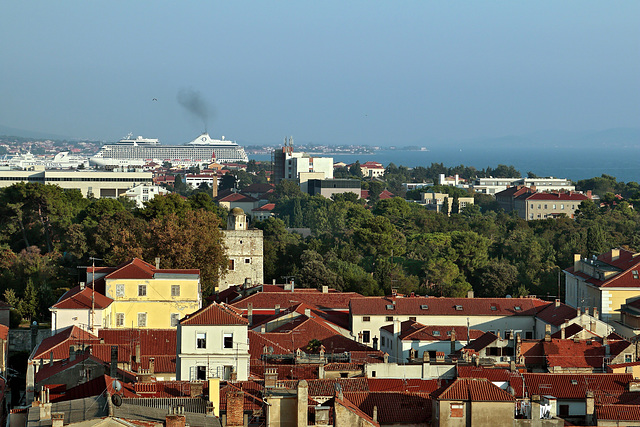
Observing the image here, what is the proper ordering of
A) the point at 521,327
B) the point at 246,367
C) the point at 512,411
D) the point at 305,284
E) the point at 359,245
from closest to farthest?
the point at 512,411, the point at 246,367, the point at 521,327, the point at 305,284, the point at 359,245

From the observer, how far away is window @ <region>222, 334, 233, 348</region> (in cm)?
2727

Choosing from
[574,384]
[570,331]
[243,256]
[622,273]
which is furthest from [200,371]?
[243,256]

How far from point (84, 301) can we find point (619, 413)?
20.5m

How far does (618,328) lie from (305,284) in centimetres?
1466

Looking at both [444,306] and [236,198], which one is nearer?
[444,306]

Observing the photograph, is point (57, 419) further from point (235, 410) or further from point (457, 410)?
point (457, 410)

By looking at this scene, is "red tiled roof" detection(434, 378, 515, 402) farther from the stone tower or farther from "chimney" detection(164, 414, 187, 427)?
the stone tower

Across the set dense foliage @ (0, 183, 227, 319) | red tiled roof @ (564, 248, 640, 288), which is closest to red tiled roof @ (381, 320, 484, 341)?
red tiled roof @ (564, 248, 640, 288)

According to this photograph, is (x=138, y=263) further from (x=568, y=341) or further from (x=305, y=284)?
(x=568, y=341)

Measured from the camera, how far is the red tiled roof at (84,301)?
3659cm

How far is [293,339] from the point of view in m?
33.7

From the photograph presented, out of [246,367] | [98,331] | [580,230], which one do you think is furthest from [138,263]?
[580,230]

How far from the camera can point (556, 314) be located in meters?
37.9

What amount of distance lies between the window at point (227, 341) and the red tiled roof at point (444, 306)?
42.1ft
